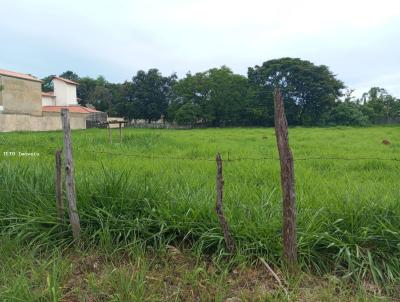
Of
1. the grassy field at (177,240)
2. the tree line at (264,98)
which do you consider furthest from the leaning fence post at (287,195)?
the tree line at (264,98)

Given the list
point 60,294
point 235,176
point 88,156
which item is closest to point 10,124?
point 88,156

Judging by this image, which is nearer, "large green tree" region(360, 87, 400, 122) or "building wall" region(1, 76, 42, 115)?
"building wall" region(1, 76, 42, 115)

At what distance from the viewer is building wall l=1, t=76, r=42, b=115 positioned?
39.0 m

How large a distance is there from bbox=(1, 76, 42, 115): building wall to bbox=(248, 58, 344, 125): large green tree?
29025 millimetres

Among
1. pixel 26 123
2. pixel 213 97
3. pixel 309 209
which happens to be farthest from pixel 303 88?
pixel 309 209

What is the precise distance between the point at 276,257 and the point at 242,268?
1.15 feet

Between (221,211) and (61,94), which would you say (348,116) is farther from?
(221,211)

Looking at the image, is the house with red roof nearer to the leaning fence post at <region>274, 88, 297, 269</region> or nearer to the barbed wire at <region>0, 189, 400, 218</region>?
the barbed wire at <region>0, 189, 400, 218</region>

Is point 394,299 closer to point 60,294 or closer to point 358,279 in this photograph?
point 358,279

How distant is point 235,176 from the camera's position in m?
6.28

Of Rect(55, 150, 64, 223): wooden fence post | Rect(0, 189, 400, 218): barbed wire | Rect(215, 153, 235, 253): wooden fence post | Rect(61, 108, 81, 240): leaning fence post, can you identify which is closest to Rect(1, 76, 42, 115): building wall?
Rect(0, 189, 400, 218): barbed wire

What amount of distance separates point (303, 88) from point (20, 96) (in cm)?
3620

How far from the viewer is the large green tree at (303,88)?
48.7 metres

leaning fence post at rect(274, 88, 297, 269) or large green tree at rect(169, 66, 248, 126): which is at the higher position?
large green tree at rect(169, 66, 248, 126)
